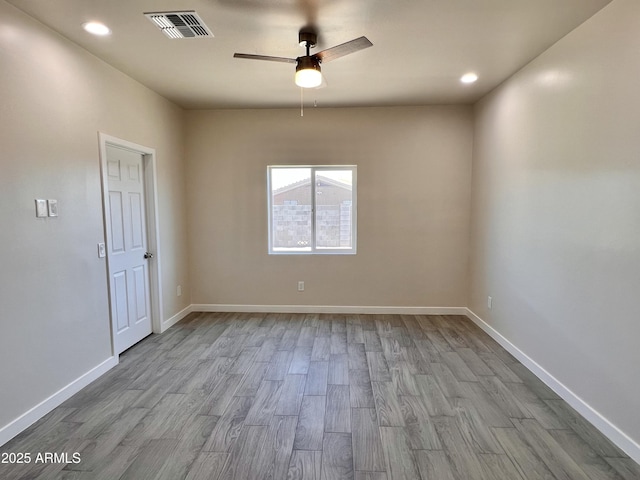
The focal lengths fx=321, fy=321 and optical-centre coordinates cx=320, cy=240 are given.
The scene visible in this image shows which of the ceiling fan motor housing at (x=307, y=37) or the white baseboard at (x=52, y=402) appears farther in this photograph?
the ceiling fan motor housing at (x=307, y=37)

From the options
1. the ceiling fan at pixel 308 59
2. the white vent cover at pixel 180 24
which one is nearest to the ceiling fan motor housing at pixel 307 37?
the ceiling fan at pixel 308 59

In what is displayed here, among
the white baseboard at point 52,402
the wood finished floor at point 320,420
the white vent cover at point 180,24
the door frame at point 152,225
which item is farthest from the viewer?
the door frame at point 152,225

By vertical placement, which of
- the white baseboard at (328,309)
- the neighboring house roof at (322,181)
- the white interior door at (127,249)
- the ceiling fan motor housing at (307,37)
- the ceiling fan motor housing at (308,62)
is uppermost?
the ceiling fan motor housing at (307,37)

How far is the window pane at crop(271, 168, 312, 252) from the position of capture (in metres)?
4.36

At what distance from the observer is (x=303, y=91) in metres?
3.59

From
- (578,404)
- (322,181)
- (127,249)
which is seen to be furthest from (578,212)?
(127,249)

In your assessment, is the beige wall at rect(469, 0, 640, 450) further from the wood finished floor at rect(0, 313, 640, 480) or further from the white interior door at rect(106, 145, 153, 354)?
the white interior door at rect(106, 145, 153, 354)

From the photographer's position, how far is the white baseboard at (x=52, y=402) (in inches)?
78.8

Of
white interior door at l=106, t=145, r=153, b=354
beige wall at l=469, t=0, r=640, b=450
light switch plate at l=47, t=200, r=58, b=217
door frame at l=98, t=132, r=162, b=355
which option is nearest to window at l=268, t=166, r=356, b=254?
door frame at l=98, t=132, r=162, b=355

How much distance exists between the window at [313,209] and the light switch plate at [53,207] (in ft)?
7.86

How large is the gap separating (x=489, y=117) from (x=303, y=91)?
216 centimetres

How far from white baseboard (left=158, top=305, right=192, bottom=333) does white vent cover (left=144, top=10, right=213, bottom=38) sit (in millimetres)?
3017

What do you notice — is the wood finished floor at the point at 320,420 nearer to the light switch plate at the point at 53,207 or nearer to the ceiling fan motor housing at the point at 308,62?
the light switch plate at the point at 53,207

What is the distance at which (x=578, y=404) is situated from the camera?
2275 millimetres
